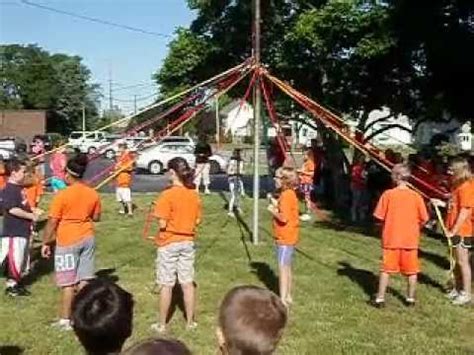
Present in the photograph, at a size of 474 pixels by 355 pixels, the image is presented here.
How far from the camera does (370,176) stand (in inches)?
757

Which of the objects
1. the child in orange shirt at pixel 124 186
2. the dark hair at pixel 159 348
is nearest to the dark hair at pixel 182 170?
the dark hair at pixel 159 348

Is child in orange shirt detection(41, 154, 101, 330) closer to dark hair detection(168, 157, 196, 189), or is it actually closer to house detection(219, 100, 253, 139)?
dark hair detection(168, 157, 196, 189)

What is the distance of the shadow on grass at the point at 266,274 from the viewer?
34.1ft

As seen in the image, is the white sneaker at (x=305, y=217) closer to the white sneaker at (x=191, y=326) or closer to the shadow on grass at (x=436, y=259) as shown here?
the shadow on grass at (x=436, y=259)

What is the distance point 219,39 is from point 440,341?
15.3 m

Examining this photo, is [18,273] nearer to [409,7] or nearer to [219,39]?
[409,7]

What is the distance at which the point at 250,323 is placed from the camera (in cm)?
321

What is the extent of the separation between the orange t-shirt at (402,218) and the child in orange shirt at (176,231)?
7.07 ft

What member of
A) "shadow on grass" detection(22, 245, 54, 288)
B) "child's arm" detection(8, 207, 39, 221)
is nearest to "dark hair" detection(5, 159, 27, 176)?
"child's arm" detection(8, 207, 39, 221)

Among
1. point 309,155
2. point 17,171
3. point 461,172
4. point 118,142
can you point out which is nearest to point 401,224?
point 461,172

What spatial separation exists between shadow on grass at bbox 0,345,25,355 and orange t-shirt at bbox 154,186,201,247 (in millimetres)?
1627

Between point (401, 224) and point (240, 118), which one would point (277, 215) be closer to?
point (401, 224)

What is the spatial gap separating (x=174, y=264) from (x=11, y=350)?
168cm

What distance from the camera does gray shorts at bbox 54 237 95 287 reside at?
8008 millimetres
